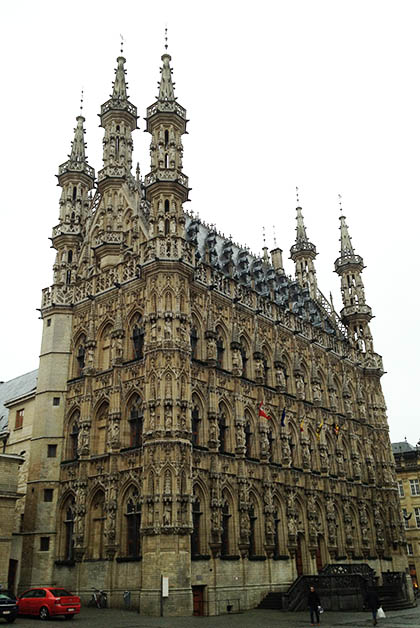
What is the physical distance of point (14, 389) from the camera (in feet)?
185

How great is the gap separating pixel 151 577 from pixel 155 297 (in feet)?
49.4

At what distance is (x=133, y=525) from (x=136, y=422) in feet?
18.6

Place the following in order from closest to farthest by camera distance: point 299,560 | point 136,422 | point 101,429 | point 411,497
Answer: point 136,422 → point 101,429 → point 299,560 → point 411,497

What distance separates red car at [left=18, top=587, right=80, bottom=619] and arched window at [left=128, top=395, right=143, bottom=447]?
9359 millimetres

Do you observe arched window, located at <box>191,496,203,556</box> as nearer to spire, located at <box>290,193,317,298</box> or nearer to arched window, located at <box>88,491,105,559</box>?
arched window, located at <box>88,491,105,559</box>

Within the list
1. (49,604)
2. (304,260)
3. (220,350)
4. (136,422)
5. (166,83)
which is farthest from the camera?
(304,260)

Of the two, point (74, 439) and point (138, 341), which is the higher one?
point (138, 341)

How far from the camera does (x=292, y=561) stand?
40.3 m

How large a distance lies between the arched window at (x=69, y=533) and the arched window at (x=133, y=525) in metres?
4.59

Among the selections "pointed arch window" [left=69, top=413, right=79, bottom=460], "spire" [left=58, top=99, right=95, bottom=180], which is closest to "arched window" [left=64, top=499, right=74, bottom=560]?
"pointed arch window" [left=69, top=413, right=79, bottom=460]

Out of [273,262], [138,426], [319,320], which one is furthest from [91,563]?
[273,262]

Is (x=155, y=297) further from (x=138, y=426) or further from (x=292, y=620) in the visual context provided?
(x=292, y=620)

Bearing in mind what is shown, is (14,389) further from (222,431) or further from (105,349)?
(222,431)

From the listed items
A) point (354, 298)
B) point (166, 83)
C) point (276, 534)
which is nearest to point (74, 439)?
point (276, 534)
